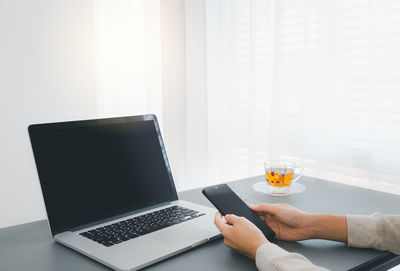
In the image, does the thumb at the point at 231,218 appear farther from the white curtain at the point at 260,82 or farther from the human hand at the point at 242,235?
the white curtain at the point at 260,82

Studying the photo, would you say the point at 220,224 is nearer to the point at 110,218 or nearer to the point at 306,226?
the point at 306,226

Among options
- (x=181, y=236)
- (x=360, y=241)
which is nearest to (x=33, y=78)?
(x=181, y=236)

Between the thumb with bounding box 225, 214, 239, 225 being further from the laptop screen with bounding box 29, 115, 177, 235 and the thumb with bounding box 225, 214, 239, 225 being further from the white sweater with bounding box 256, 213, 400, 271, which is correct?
the laptop screen with bounding box 29, 115, 177, 235

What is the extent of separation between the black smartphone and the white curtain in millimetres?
920

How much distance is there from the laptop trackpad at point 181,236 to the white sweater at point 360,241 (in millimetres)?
163

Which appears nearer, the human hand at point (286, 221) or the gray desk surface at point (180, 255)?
the gray desk surface at point (180, 255)

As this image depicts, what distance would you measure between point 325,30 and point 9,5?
5.15 feet

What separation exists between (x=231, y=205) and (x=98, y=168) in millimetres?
346

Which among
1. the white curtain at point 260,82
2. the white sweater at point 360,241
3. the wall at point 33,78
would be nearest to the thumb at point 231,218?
the white sweater at point 360,241

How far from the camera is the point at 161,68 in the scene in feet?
8.41

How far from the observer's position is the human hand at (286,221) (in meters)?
0.85

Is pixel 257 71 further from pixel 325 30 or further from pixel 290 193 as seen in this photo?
pixel 290 193

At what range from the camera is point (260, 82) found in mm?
2064

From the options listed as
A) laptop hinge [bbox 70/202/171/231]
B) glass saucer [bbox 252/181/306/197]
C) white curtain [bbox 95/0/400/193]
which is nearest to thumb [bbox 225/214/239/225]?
laptop hinge [bbox 70/202/171/231]
